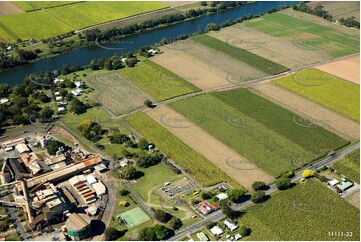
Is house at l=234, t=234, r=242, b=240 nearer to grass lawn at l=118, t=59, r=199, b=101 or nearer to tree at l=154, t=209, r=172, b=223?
tree at l=154, t=209, r=172, b=223

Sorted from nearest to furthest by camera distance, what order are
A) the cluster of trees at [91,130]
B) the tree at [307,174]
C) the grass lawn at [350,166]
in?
the tree at [307,174]
the grass lawn at [350,166]
the cluster of trees at [91,130]

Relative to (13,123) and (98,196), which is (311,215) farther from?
(13,123)

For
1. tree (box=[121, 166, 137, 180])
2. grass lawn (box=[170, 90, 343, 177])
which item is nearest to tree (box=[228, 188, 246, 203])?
grass lawn (box=[170, 90, 343, 177])

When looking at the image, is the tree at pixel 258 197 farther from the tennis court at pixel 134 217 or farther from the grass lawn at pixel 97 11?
the grass lawn at pixel 97 11

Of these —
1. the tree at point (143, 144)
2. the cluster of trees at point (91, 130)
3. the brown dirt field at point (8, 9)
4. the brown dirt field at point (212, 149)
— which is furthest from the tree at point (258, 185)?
the brown dirt field at point (8, 9)

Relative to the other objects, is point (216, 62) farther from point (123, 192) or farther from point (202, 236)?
point (202, 236)

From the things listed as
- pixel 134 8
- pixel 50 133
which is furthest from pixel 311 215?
pixel 134 8

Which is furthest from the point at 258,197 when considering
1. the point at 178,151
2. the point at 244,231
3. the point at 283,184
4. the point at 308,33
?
the point at 308,33
